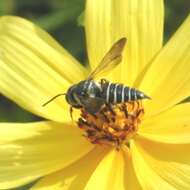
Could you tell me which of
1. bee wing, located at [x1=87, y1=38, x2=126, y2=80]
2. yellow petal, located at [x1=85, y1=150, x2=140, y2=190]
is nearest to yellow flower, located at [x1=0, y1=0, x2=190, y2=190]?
yellow petal, located at [x1=85, y1=150, x2=140, y2=190]

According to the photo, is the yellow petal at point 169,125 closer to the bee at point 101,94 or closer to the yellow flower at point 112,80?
the yellow flower at point 112,80

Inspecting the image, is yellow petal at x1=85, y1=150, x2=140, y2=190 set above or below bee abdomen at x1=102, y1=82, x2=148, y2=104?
below

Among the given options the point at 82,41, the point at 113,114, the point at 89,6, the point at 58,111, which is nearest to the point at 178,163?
the point at 113,114

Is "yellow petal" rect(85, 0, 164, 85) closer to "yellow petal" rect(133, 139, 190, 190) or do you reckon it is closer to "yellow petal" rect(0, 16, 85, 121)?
"yellow petal" rect(0, 16, 85, 121)

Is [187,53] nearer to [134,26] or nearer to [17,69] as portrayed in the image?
[134,26]

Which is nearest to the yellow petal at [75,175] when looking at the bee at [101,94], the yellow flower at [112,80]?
the yellow flower at [112,80]

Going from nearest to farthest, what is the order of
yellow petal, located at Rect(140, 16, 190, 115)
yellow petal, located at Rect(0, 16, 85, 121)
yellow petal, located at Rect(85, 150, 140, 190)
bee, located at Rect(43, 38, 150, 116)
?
bee, located at Rect(43, 38, 150, 116) → yellow petal, located at Rect(85, 150, 140, 190) → yellow petal, located at Rect(140, 16, 190, 115) → yellow petal, located at Rect(0, 16, 85, 121)
